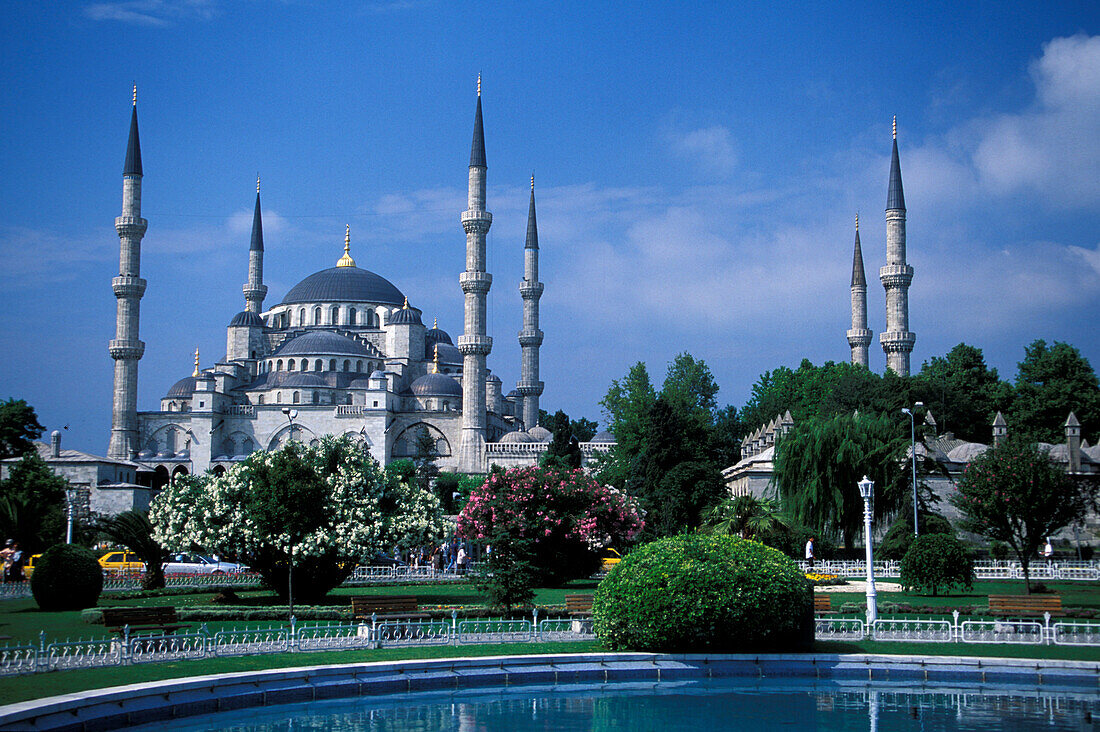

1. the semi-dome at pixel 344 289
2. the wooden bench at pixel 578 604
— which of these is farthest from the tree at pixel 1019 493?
the semi-dome at pixel 344 289

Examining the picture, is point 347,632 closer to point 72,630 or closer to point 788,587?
point 72,630

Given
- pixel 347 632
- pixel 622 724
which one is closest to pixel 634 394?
pixel 347 632

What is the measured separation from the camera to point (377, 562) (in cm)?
3200

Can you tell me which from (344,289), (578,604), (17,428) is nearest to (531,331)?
(344,289)

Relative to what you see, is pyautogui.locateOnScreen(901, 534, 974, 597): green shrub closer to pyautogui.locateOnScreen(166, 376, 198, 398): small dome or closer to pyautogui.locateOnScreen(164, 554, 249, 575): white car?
pyautogui.locateOnScreen(164, 554, 249, 575): white car

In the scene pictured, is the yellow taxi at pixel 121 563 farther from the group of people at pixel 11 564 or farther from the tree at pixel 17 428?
the tree at pixel 17 428

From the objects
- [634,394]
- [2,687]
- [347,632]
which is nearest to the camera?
[2,687]

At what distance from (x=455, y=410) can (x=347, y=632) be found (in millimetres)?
48374

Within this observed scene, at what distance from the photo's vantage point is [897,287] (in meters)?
49.5

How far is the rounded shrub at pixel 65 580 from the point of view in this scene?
16844 millimetres

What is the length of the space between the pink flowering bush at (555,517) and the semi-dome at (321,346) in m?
43.3

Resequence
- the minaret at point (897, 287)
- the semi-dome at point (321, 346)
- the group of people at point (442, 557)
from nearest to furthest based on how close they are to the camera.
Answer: the group of people at point (442, 557) < the minaret at point (897, 287) < the semi-dome at point (321, 346)

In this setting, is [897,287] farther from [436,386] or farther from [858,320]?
[436,386]

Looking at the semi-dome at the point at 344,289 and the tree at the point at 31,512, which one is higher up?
the semi-dome at the point at 344,289
